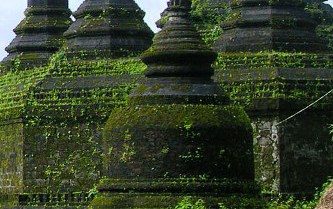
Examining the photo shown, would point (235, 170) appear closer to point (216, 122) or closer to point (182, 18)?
point (216, 122)

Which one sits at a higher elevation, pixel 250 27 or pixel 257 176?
pixel 250 27

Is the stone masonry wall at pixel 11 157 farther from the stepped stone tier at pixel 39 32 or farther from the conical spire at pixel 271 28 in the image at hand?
the conical spire at pixel 271 28

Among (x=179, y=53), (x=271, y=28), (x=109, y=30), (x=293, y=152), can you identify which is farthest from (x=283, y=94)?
(x=109, y=30)

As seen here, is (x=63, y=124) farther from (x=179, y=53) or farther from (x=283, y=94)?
(x=179, y=53)

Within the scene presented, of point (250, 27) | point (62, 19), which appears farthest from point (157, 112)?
point (62, 19)

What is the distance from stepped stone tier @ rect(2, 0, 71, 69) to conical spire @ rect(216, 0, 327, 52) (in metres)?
4.60

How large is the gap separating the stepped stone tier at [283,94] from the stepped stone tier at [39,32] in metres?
4.99

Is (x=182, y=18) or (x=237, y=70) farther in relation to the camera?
(x=237, y=70)

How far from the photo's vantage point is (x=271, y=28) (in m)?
26.3

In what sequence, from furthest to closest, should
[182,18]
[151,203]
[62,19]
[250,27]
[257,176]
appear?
[62,19]
[250,27]
[257,176]
[182,18]
[151,203]

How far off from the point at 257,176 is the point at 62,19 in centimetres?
734

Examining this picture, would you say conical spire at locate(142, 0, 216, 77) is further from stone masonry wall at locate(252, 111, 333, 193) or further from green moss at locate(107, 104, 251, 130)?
stone masonry wall at locate(252, 111, 333, 193)

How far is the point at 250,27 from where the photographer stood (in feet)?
87.0

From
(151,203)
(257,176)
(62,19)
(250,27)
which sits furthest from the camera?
(62,19)
